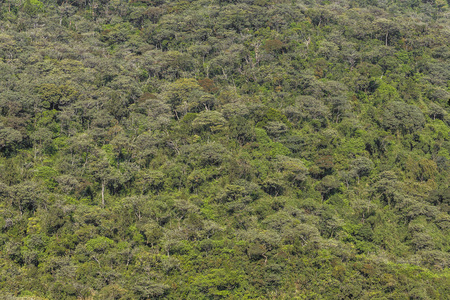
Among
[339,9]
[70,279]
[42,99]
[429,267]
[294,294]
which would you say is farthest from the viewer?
[339,9]

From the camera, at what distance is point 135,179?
38531mm

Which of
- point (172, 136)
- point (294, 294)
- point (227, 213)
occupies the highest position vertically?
point (172, 136)

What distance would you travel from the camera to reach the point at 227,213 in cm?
3756

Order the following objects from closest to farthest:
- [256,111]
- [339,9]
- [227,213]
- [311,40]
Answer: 1. [227,213]
2. [256,111]
3. [311,40]
4. [339,9]

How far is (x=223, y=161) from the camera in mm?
40375

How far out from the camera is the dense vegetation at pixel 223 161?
32.7m

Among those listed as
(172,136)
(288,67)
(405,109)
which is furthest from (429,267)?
(288,67)

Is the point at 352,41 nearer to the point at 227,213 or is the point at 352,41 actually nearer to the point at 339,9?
the point at 339,9

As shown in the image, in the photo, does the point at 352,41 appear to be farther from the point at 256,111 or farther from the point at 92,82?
the point at 92,82

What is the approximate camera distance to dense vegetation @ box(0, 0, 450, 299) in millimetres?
32719

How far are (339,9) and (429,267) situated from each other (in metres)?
47.2

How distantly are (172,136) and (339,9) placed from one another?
42059 millimetres

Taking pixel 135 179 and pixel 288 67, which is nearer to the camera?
pixel 135 179

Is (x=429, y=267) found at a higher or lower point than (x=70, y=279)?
lower
